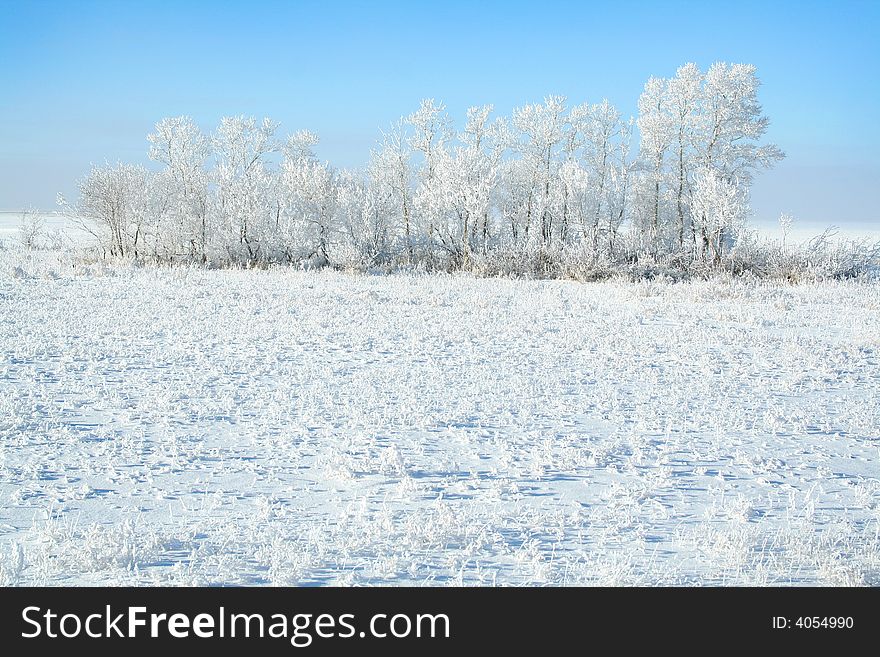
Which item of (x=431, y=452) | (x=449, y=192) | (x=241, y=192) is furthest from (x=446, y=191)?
(x=431, y=452)

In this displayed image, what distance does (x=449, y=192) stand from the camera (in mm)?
27938

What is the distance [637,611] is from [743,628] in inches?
19.7

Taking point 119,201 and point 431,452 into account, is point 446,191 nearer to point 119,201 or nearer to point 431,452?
point 119,201

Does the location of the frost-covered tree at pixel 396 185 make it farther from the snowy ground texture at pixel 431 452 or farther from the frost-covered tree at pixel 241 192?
the snowy ground texture at pixel 431 452

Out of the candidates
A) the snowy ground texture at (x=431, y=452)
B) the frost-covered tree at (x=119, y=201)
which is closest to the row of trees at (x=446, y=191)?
the frost-covered tree at (x=119, y=201)

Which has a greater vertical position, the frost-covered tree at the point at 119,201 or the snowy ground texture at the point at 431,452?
the frost-covered tree at the point at 119,201

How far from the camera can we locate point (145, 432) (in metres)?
5.33

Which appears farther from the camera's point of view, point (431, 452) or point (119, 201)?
point (119, 201)

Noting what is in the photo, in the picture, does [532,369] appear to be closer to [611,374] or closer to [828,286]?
[611,374]

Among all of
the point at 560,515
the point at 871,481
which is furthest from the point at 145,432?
the point at 871,481

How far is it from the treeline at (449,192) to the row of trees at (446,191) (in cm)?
7

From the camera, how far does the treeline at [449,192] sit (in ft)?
93.3

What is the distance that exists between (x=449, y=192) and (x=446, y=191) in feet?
0.56

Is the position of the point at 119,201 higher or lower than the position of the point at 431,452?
higher
